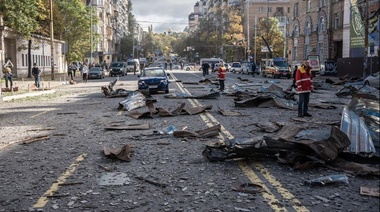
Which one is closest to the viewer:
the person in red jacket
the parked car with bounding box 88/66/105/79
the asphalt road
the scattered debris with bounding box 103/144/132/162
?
the asphalt road

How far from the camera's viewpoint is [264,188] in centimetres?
629

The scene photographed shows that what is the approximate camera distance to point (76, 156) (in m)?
8.56

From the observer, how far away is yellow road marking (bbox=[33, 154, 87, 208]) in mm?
5755

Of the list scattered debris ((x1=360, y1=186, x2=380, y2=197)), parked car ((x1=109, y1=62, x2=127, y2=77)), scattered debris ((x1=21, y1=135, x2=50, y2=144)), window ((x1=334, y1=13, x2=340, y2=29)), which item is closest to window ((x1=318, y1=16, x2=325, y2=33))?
window ((x1=334, y1=13, x2=340, y2=29))

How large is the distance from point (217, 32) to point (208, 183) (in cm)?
9480

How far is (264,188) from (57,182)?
3.08 metres

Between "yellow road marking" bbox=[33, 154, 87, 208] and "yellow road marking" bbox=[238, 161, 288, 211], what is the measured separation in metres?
2.84

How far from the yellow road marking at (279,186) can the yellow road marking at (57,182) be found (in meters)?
3.09

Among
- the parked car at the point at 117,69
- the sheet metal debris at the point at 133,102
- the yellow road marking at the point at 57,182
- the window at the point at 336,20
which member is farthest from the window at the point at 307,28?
the yellow road marking at the point at 57,182

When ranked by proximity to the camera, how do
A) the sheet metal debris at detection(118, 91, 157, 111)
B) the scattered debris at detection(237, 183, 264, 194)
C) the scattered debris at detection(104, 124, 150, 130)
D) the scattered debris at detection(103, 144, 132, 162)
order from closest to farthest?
the scattered debris at detection(237, 183, 264, 194), the scattered debris at detection(103, 144, 132, 162), the scattered debris at detection(104, 124, 150, 130), the sheet metal debris at detection(118, 91, 157, 111)

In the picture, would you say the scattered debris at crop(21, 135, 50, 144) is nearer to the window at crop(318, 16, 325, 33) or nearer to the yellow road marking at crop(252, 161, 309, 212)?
the yellow road marking at crop(252, 161, 309, 212)

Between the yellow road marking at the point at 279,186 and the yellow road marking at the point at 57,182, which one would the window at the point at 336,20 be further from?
the yellow road marking at the point at 57,182

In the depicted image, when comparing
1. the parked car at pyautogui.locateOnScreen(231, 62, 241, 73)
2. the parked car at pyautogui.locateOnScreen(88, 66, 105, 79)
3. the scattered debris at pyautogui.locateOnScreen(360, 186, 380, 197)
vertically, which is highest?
the parked car at pyautogui.locateOnScreen(231, 62, 241, 73)

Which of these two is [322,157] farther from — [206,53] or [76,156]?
[206,53]
